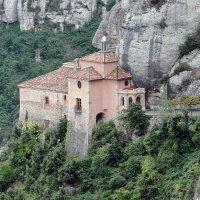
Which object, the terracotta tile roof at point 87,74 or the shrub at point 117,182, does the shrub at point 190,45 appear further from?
the shrub at point 117,182

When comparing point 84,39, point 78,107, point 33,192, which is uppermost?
point 84,39

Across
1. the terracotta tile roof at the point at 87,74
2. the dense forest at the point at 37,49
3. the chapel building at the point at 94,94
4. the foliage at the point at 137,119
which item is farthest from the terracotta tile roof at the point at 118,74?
the dense forest at the point at 37,49

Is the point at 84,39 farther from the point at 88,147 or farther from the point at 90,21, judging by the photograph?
the point at 88,147

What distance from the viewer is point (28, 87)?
63.0 m

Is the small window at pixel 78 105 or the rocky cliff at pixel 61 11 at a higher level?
the rocky cliff at pixel 61 11

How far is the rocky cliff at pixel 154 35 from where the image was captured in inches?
2217

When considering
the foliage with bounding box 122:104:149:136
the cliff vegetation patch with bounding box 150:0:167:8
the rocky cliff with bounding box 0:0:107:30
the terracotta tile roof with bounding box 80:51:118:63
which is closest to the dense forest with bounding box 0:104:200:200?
the foliage with bounding box 122:104:149:136

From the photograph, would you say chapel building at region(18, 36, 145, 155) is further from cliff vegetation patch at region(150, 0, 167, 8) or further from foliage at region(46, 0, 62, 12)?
foliage at region(46, 0, 62, 12)

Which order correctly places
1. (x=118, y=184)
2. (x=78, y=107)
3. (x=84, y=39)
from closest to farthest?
(x=118, y=184) → (x=78, y=107) → (x=84, y=39)

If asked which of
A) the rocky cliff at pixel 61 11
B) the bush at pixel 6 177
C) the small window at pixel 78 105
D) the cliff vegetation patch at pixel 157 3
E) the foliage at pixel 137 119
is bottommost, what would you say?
the bush at pixel 6 177

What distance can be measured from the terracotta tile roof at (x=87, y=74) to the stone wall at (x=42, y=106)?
7.11 feet

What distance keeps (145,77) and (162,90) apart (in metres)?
1.21

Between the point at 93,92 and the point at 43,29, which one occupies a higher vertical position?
the point at 43,29

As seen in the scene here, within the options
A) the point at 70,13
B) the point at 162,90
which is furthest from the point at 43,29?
→ the point at 162,90
